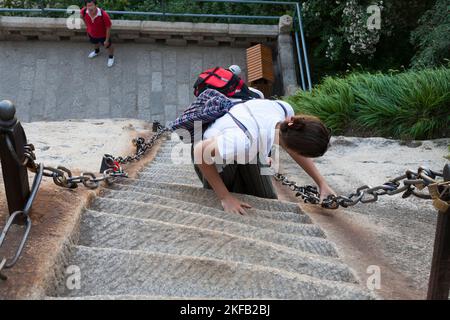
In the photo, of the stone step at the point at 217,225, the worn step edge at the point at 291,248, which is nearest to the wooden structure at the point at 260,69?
the stone step at the point at 217,225

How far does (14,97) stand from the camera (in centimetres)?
869

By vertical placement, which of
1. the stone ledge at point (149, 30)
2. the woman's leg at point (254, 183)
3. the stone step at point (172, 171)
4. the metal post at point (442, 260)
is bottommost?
the metal post at point (442, 260)

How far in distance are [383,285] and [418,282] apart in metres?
0.22

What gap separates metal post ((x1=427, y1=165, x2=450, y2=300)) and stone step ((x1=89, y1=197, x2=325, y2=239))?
2.70 feet

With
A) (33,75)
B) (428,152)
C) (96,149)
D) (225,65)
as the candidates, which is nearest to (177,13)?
(225,65)

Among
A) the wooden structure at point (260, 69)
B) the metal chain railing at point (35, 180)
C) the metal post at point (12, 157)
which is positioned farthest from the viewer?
the wooden structure at point (260, 69)

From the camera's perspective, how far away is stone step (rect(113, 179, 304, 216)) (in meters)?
3.01

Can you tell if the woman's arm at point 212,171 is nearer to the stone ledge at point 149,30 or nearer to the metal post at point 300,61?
the metal post at point 300,61

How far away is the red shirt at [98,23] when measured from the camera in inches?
335

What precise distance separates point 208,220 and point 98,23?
678 centimetres

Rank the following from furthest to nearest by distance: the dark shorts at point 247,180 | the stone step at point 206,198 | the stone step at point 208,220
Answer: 1. the dark shorts at point 247,180
2. the stone step at point 206,198
3. the stone step at point 208,220

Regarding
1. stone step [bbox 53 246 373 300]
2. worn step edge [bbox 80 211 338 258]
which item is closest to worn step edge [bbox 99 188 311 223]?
worn step edge [bbox 80 211 338 258]

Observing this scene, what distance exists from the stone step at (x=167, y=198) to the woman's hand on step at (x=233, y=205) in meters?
0.05

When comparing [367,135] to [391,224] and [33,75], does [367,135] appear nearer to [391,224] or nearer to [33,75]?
[391,224]
